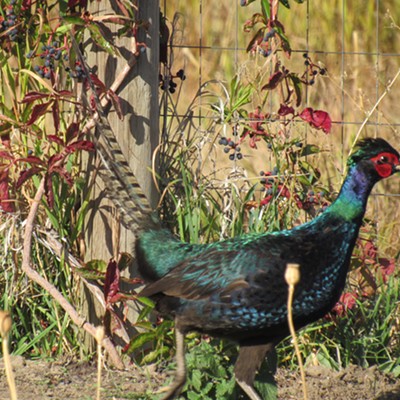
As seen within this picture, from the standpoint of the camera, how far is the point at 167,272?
14.6 feet

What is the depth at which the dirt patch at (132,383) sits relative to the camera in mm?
4684

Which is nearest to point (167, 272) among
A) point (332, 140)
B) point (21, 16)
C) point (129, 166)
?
point (129, 166)

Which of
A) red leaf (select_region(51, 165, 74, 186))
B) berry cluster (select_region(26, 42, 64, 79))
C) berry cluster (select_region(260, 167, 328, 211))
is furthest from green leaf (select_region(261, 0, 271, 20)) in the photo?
red leaf (select_region(51, 165, 74, 186))

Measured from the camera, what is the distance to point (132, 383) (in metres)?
4.74

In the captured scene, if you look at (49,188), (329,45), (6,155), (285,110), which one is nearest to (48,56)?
(6,155)

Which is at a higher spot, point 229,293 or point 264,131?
point 264,131

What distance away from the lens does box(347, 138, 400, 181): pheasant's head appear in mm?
4379

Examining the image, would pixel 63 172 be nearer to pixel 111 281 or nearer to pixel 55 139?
pixel 55 139

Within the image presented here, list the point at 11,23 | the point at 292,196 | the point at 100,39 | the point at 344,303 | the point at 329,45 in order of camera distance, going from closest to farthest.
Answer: the point at 100,39 < the point at 11,23 < the point at 344,303 < the point at 292,196 < the point at 329,45

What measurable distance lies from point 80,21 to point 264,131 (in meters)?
1.26

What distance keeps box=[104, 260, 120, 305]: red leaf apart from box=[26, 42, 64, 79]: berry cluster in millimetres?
1034

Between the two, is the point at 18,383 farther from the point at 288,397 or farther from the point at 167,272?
the point at 288,397

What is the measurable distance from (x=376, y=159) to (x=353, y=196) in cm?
20

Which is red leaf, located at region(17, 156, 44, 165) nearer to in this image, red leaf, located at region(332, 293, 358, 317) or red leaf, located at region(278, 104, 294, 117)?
red leaf, located at region(278, 104, 294, 117)
